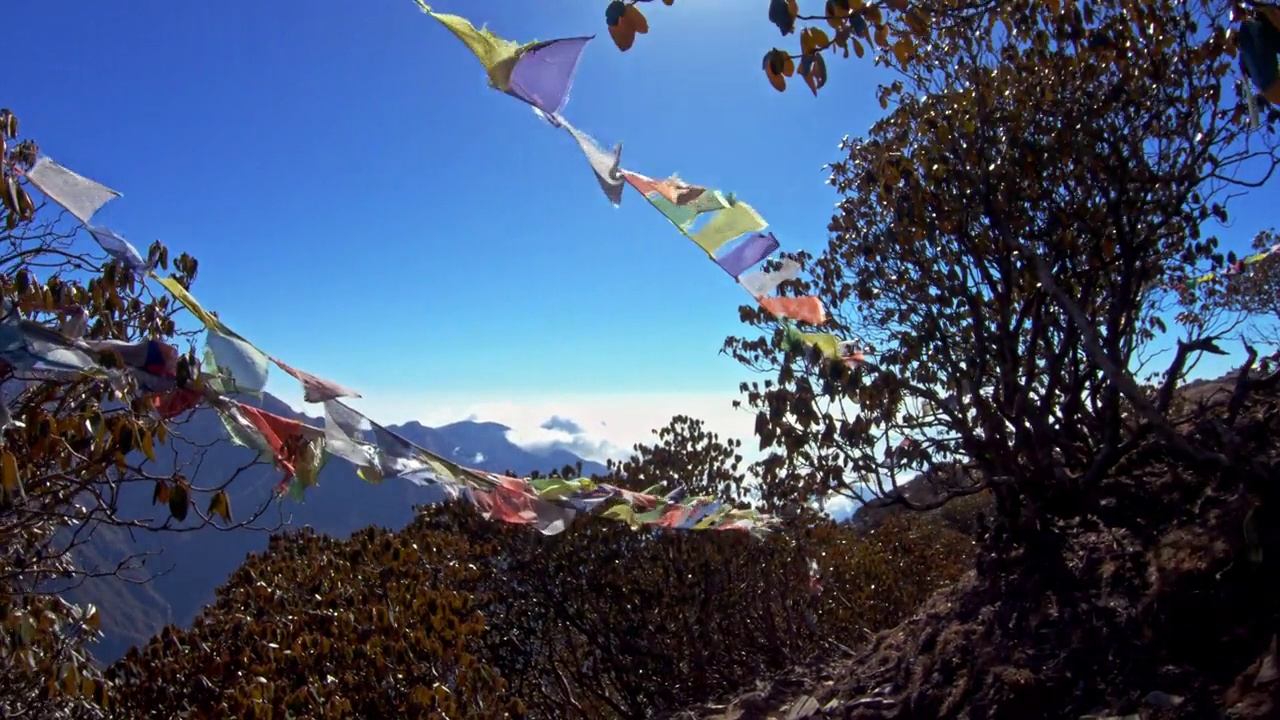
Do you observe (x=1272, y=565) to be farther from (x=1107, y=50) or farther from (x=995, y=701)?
(x=1107, y=50)

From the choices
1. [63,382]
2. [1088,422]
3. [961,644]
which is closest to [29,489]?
[63,382]

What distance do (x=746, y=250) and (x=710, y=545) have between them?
122 inches

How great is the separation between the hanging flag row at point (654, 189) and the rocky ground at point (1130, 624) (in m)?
1.62

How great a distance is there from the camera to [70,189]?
354 centimetres

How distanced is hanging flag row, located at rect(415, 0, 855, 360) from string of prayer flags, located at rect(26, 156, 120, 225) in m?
1.63

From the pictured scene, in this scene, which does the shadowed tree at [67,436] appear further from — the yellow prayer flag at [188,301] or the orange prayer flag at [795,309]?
the orange prayer flag at [795,309]

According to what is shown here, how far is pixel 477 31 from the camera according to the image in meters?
3.55

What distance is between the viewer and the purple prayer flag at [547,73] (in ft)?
11.3

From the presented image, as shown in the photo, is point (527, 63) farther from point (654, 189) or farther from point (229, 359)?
point (229, 359)

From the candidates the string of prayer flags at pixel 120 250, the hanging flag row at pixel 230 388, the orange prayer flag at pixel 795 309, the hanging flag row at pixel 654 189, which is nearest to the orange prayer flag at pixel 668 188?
the hanging flag row at pixel 654 189

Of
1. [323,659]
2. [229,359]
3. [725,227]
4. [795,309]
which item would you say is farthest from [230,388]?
[795,309]

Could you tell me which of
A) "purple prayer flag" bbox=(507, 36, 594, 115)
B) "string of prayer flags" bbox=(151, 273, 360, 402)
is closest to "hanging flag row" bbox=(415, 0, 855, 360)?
"purple prayer flag" bbox=(507, 36, 594, 115)

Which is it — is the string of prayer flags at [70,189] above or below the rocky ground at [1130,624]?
above

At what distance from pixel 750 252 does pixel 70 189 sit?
9.88 ft
